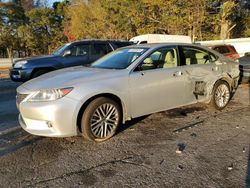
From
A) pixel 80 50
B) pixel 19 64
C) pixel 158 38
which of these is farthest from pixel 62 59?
pixel 158 38

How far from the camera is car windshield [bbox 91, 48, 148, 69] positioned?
547 cm

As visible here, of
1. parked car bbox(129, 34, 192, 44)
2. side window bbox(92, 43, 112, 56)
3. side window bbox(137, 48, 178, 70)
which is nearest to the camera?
side window bbox(137, 48, 178, 70)

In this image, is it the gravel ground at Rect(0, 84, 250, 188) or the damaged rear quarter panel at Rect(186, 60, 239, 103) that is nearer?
the gravel ground at Rect(0, 84, 250, 188)

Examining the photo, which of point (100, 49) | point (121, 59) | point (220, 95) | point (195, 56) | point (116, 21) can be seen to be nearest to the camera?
point (121, 59)

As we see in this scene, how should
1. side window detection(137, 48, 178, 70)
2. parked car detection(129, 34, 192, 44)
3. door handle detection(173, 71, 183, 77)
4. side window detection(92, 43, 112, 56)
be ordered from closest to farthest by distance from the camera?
side window detection(137, 48, 178, 70)
door handle detection(173, 71, 183, 77)
side window detection(92, 43, 112, 56)
parked car detection(129, 34, 192, 44)

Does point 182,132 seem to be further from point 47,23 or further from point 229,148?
point 47,23

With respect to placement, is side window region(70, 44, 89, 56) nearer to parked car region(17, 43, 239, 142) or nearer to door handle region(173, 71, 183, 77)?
parked car region(17, 43, 239, 142)

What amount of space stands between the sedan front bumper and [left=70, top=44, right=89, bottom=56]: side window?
243 inches

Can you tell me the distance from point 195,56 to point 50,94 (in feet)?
10.6

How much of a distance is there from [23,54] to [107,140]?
4959cm

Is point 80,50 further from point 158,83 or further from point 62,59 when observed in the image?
point 158,83

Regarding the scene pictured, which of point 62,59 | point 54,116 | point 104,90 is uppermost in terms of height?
point 62,59

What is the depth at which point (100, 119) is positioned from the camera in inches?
189

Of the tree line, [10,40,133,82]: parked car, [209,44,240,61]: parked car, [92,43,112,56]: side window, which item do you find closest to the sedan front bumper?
[10,40,133,82]: parked car
